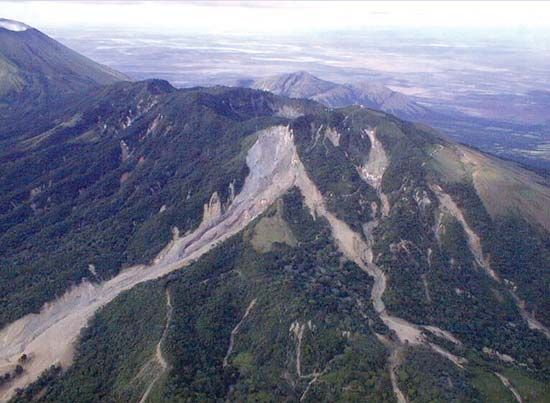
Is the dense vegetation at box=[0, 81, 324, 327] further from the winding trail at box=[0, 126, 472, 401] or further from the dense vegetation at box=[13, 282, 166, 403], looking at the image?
the dense vegetation at box=[13, 282, 166, 403]

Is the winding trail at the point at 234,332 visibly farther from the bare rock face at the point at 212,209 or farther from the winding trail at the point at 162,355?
the bare rock face at the point at 212,209

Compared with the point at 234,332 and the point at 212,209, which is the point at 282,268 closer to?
the point at 234,332

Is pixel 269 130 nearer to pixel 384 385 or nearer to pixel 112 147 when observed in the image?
pixel 112 147

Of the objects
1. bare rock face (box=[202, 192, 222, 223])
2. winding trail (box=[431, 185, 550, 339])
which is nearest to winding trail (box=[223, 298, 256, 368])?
bare rock face (box=[202, 192, 222, 223])

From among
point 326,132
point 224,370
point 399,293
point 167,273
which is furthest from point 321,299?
point 326,132

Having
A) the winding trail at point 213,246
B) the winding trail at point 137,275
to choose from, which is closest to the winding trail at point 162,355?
the winding trail at point 213,246

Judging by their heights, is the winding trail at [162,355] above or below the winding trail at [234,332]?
above

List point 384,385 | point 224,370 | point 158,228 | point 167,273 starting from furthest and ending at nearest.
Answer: point 158,228, point 167,273, point 224,370, point 384,385

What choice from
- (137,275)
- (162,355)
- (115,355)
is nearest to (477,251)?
(162,355)
